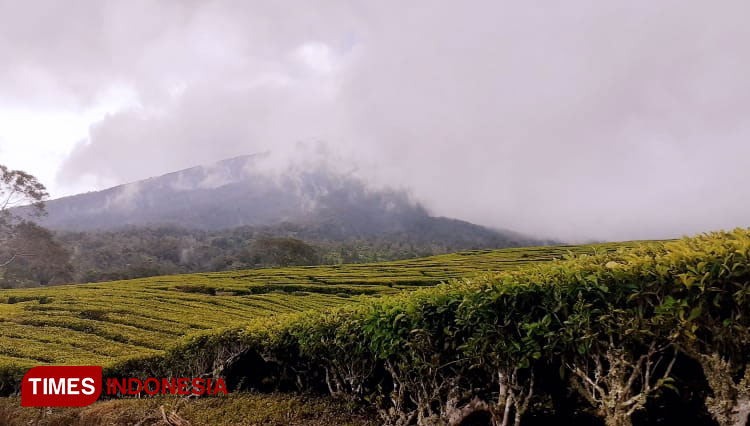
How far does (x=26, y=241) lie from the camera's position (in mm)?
43594

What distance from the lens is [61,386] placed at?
25.4ft

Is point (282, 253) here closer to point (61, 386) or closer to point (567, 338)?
point (61, 386)

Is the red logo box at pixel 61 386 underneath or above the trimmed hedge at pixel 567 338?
underneath

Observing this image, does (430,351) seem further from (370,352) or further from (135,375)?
(135,375)

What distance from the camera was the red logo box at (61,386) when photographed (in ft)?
24.7

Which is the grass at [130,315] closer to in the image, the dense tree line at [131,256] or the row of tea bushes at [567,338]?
the row of tea bushes at [567,338]

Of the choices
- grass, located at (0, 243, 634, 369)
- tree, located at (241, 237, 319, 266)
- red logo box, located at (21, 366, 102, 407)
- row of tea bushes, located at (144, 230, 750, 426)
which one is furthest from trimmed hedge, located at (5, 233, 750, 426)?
tree, located at (241, 237, 319, 266)

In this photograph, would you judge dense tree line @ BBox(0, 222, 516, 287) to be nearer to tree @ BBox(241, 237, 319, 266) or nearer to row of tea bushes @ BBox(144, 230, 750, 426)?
tree @ BBox(241, 237, 319, 266)

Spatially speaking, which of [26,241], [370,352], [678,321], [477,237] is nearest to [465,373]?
[370,352]

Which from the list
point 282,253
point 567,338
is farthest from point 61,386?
point 282,253

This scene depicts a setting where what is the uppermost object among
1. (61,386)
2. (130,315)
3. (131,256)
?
(131,256)

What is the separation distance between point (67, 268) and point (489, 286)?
183 feet

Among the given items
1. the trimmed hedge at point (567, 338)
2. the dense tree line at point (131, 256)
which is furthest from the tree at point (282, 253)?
the trimmed hedge at point (567, 338)

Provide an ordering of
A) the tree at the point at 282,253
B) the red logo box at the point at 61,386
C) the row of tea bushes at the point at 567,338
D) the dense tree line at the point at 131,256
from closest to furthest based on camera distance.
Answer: the row of tea bushes at the point at 567,338 < the red logo box at the point at 61,386 < the dense tree line at the point at 131,256 < the tree at the point at 282,253
